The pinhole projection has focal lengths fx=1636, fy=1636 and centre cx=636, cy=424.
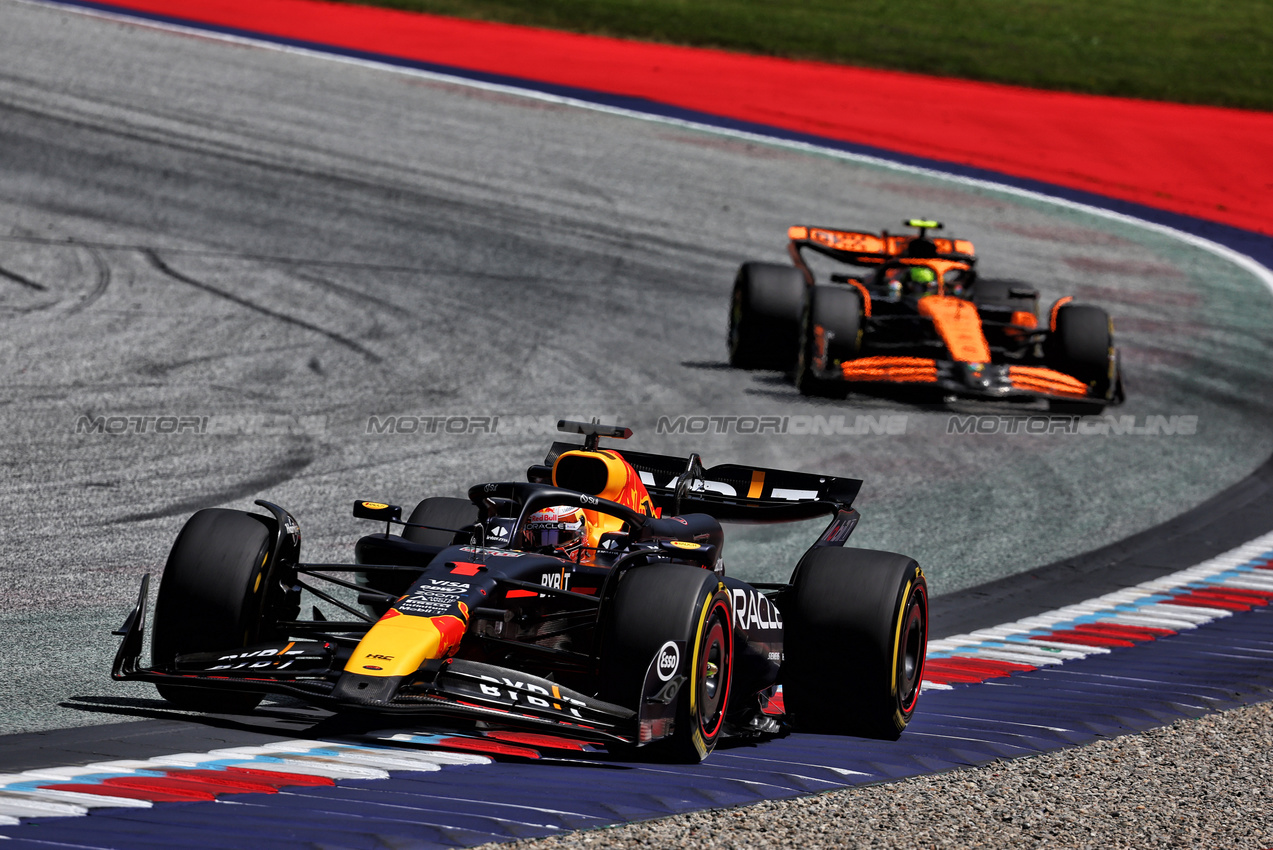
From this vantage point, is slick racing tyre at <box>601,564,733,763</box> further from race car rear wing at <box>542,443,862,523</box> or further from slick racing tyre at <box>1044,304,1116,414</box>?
slick racing tyre at <box>1044,304,1116,414</box>

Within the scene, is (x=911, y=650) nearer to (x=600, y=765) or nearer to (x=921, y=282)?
(x=600, y=765)

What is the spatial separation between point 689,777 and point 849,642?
1.22m

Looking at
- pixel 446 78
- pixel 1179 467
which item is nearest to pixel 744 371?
pixel 1179 467

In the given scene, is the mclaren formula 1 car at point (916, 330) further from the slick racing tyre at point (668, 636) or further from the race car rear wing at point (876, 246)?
the slick racing tyre at point (668, 636)

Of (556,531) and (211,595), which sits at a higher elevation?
(556,531)

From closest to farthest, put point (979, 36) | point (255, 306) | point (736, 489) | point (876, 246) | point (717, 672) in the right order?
point (717, 672) → point (736, 489) → point (876, 246) → point (255, 306) → point (979, 36)

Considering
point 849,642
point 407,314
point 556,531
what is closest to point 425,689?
point 556,531

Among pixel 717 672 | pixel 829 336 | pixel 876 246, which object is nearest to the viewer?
pixel 717 672

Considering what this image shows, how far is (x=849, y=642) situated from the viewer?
282 inches

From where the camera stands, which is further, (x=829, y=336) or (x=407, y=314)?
(x=407, y=314)

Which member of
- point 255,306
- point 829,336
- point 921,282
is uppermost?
point 921,282

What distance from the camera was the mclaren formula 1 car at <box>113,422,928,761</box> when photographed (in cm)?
623

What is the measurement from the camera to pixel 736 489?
8680 millimetres

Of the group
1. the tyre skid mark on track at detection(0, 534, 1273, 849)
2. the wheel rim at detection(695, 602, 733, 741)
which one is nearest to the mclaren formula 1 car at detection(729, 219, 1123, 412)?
the tyre skid mark on track at detection(0, 534, 1273, 849)
